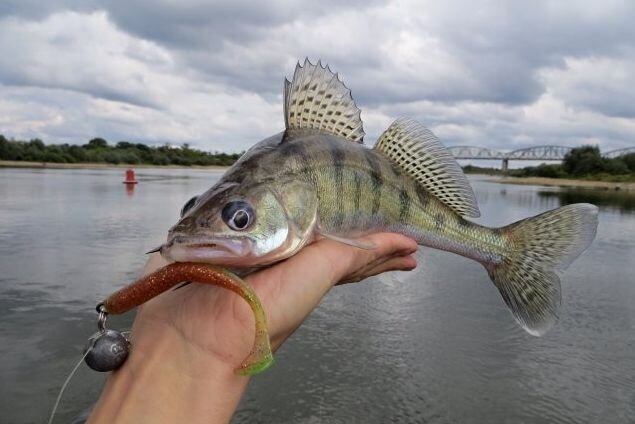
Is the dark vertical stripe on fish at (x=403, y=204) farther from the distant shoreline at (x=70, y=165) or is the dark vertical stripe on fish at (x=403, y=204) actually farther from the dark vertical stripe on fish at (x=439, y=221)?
the distant shoreline at (x=70, y=165)

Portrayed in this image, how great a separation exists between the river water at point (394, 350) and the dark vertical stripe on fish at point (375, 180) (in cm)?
374

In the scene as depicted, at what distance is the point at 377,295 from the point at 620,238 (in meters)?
15.9

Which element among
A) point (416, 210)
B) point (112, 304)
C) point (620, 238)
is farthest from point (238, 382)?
point (620, 238)

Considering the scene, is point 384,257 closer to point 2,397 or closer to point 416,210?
point 416,210

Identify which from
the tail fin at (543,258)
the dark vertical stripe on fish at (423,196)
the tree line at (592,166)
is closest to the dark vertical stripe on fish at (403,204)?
the dark vertical stripe on fish at (423,196)

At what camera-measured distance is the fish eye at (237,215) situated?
281 centimetres

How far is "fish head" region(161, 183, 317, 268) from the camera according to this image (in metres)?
2.65

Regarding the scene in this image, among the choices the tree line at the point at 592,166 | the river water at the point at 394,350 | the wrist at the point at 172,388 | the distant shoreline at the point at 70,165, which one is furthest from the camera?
the tree line at the point at 592,166

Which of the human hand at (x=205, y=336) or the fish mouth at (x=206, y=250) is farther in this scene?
the fish mouth at (x=206, y=250)

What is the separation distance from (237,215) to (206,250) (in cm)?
28

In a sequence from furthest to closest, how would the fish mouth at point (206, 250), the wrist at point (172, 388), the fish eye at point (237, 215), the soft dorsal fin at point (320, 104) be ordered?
the soft dorsal fin at point (320, 104), the fish eye at point (237, 215), the fish mouth at point (206, 250), the wrist at point (172, 388)

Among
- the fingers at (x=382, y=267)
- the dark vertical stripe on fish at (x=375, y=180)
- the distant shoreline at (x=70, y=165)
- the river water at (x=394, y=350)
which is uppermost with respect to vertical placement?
the dark vertical stripe on fish at (x=375, y=180)

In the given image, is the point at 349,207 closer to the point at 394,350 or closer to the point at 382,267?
the point at 382,267

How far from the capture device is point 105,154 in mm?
111750
